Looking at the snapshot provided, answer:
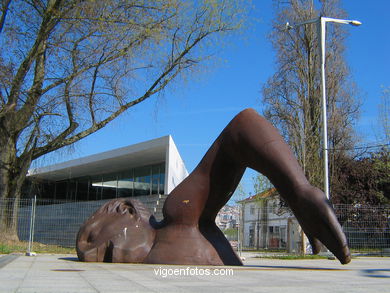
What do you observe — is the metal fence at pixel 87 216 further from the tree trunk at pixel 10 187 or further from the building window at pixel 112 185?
the building window at pixel 112 185

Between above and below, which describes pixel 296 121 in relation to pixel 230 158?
above

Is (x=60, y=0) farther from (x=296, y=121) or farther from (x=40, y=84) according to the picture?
(x=296, y=121)

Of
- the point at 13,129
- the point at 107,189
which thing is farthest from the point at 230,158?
the point at 107,189

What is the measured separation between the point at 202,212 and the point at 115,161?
20.4 m

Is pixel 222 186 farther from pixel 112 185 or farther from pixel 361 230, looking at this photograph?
pixel 112 185

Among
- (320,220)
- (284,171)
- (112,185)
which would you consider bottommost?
(320,220)

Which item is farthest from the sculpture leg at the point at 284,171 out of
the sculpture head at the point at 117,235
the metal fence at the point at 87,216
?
the metal fence at the point at 87,216

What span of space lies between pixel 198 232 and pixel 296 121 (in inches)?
623

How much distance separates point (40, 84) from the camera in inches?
587

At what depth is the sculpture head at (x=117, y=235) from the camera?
27.5 ft

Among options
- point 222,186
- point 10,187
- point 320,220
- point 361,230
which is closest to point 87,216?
point 10,187

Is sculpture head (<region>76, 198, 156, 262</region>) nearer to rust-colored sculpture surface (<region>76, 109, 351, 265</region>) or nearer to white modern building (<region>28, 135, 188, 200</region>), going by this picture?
rust-colored sculpture surface (<region>76, 109, 351, 265</region>)

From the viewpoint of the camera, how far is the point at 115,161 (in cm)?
2805

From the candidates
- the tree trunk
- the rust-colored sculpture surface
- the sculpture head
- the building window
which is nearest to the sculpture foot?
the rust-colored sculpture surface
